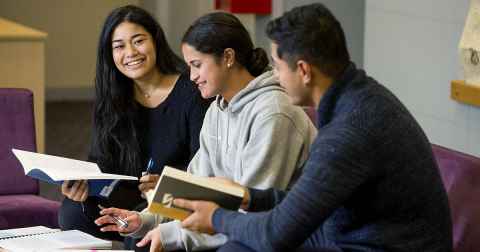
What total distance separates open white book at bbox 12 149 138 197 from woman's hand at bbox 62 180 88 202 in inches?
0.8

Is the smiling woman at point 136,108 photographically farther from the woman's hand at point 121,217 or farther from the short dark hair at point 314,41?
the short dark hair at point 314,41

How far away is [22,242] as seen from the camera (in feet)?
9.75

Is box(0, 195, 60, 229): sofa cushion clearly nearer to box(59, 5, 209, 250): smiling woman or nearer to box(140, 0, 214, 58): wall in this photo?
box(59, 5, 209, 250): smiling woman

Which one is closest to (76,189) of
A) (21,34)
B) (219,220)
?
(219,220)

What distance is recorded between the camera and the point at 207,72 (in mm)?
2936

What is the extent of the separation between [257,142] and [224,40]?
0.34m

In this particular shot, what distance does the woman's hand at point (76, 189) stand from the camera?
3223mm

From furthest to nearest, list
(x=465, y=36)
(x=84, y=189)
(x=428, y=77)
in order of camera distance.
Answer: (x=428, y=77) < (x=465, y=36) < (x=84, y=189)

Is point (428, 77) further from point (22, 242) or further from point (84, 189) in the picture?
point (22, 242)

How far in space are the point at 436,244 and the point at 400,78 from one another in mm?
2195

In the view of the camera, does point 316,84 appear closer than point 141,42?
Yes

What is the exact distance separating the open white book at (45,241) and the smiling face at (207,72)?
0.55m

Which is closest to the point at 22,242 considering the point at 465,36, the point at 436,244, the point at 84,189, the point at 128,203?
the point at 84,189

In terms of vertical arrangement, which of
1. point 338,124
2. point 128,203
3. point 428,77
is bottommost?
point 128,203
